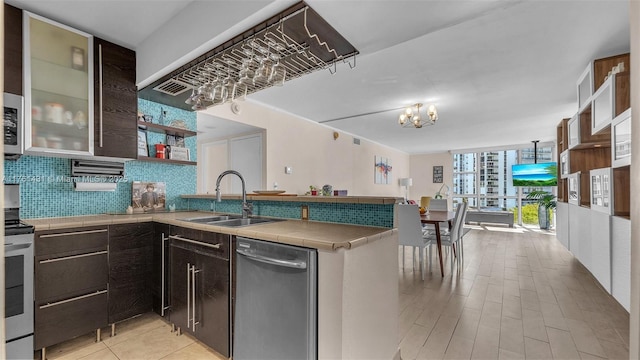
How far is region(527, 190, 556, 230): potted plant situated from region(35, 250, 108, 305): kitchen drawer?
8.71m

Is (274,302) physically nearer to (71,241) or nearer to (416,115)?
(71,241)

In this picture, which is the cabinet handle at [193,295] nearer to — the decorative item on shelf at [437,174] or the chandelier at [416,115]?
the chandelier at [416,115]

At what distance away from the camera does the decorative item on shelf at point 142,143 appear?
274 centimetres

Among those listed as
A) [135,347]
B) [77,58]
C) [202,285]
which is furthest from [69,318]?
[77,58]

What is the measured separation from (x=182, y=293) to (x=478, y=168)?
931 cm

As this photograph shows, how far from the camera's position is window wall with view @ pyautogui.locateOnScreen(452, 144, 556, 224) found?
7938mm

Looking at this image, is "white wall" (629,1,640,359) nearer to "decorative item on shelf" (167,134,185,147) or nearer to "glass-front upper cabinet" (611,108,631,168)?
"glass-front upper cabinet" (611,108,631,168)

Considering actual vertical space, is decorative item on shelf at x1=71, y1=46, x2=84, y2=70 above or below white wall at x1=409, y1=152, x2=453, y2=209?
above

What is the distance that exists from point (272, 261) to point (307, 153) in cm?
385

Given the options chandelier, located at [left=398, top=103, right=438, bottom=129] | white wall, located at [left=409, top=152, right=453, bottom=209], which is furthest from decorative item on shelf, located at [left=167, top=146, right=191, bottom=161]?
white wall, located at [left=409, top=152, right=453, bottom=209]

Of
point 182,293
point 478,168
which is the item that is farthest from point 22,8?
point 478,168

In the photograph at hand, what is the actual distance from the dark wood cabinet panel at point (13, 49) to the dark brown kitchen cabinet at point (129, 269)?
1.15m

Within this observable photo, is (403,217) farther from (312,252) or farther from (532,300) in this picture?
(312,252)

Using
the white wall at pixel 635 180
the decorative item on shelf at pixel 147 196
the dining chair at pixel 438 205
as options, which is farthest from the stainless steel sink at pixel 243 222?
the dining chair at pixel 438 205
